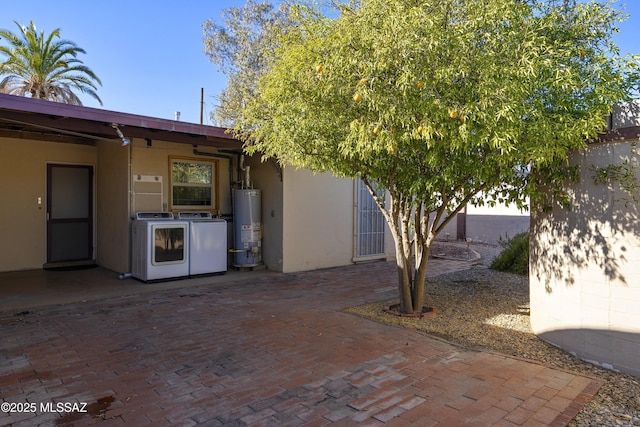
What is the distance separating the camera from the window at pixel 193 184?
8109 millimetres

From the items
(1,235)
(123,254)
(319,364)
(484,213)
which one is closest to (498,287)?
(319,364)

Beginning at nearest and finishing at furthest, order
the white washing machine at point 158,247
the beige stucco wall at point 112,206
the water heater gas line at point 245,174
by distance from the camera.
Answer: the white washing machine at point 158,247
the beige stucco wall at point 112,206
the water heater gas line at point 245,174

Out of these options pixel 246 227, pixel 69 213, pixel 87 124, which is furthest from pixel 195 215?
pixel 69 213

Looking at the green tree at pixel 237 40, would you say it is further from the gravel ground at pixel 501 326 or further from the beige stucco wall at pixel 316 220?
the gravel ground at pixel 501 326

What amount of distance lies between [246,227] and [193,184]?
1.39m

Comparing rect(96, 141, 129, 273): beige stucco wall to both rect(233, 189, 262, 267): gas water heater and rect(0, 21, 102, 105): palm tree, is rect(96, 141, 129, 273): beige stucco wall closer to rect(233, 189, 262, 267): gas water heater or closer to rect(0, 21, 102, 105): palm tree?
rect(233, 189, 262, 267): gas water heater

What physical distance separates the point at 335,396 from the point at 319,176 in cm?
623

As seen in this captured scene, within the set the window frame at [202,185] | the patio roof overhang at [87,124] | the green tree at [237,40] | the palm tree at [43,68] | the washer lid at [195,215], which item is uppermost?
the green tree at [237,40]

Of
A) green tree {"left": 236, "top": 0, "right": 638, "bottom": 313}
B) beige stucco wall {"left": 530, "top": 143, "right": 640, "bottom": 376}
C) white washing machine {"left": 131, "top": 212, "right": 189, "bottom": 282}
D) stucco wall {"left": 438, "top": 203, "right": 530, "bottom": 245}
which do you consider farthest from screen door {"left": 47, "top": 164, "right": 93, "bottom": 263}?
stucco wall {"left": 438, "top": 203, "right": 530, "bottom": 245}

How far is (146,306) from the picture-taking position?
220 inches

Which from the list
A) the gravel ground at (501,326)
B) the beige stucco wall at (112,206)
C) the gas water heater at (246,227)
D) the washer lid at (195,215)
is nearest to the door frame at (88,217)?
the beige stucco wall at (112,206)

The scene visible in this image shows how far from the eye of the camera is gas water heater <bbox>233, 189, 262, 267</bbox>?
329 inches

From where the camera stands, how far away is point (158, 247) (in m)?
7.04

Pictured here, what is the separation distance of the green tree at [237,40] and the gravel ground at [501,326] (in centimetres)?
1438
